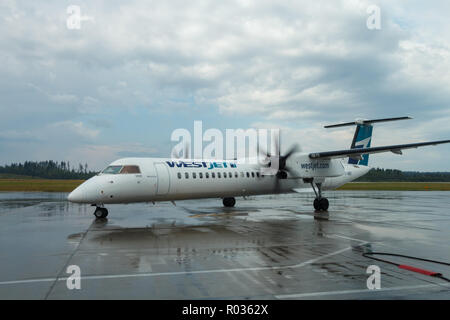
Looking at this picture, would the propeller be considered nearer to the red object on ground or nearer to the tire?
the tire

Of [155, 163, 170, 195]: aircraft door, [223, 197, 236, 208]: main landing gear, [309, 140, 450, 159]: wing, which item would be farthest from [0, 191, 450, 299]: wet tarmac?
[223, 197, 236, 208]: main landing gear

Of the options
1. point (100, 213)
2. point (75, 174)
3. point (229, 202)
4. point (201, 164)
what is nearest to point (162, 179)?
point (201, 164)

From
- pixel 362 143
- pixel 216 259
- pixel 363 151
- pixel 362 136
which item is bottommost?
pixel 216 259

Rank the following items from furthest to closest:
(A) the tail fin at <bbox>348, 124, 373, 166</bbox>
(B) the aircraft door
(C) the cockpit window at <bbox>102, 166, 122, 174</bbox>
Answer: (A) the tail fin at <bbox>348, 124, 373, 166</bbox> → (B) the aircraft door → (C) the cockpit window at <bbox>102, 166, 122, 174</bbox>

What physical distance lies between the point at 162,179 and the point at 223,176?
3.88 m

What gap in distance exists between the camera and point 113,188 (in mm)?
15430

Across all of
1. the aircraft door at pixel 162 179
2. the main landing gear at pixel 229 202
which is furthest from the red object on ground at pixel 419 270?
the main landing gear at pixel 229 202

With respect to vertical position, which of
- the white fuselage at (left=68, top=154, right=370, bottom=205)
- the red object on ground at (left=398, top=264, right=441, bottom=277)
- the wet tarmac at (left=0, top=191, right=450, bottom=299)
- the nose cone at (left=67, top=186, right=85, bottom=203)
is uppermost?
the white fuselage at (left=68, top=154, right=370, bottom=205)

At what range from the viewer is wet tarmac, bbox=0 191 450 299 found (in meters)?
5.80

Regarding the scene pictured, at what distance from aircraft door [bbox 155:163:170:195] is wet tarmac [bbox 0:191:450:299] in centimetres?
255

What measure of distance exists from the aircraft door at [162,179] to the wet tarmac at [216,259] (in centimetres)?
255

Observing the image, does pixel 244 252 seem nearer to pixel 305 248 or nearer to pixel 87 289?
pixel 305 248

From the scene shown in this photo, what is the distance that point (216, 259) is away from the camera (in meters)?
8.15

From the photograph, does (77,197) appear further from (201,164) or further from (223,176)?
(223,176)
